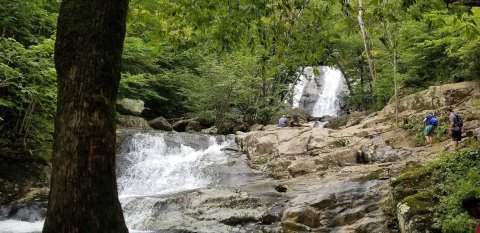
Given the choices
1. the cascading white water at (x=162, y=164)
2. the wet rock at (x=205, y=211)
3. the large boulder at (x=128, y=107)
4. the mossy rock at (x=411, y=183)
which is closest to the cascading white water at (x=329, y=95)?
the large boulder at (x=128, y=107)

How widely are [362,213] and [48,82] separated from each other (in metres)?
9.92

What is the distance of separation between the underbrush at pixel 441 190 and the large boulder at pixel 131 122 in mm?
18376

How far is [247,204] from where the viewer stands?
11250 millimetres

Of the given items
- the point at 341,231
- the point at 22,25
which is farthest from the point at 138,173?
the point at 341,231

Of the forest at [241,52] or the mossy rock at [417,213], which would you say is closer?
the forest at [241,52]

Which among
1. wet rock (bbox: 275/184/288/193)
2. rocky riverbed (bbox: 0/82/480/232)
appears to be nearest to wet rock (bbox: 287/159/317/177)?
rocky riverbed (bbox: 0/82/480/232)

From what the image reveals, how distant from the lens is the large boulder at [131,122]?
24.9m

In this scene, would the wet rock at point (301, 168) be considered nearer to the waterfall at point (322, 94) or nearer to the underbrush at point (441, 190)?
the underbrush at point (441, 190)

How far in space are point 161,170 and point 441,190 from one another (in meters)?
11.7

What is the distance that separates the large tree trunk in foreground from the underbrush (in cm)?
565

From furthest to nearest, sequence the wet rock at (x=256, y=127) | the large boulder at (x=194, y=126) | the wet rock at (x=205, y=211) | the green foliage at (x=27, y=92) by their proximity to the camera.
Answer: the large boulder at (x=194, y=126), the wet rock at (x=256, y=127), the green foliage at (x=27, y=92), the wet rock at (x=205, y=211)

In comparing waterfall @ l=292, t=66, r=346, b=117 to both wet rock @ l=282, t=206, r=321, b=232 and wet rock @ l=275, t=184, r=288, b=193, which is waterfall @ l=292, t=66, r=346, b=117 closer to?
wet rock @ l=275, t=184, r=288, b=193

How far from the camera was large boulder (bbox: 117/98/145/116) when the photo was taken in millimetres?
26297

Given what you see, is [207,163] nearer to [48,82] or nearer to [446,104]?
[48,82]
